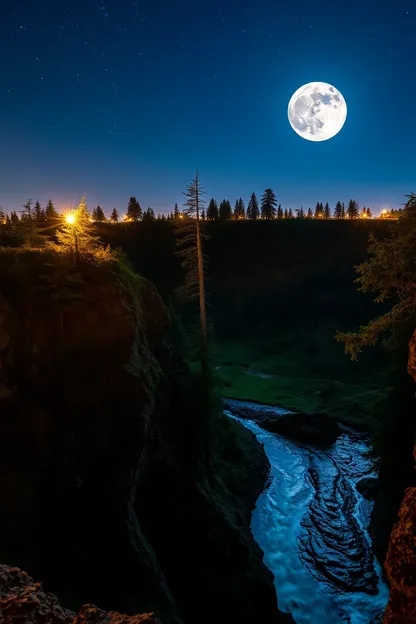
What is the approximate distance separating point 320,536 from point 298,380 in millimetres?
36293

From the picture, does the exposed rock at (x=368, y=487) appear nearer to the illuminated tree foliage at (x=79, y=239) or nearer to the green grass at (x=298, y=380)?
the green grass at (x=298, y=380)

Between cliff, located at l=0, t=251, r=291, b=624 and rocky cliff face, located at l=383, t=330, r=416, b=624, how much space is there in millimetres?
11022

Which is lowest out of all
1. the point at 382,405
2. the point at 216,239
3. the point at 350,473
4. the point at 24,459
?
the point at 350,473

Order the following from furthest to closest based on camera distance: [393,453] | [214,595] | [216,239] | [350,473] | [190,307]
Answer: [216,239]
[190,307]
[350,473]
[393,453]
[214,595]

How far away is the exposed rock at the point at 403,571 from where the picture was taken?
654cm

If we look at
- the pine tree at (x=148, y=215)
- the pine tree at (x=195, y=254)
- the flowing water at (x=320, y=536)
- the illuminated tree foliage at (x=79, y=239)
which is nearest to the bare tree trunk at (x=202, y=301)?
the pine tree at (x=195, y=254)

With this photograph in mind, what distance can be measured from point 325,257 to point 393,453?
8250 cm

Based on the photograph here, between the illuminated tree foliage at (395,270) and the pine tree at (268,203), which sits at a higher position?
the pine tree at (268,203)

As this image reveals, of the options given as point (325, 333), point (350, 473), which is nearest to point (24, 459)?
point (350, 473)

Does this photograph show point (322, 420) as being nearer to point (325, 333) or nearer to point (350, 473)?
point (350, 473)

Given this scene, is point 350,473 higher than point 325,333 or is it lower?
lower

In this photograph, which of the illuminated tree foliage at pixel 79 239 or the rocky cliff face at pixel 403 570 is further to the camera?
the illuminated tree foliage at pixel 79 239

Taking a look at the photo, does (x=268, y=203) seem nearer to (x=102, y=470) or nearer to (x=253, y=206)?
(x=253, y=206)

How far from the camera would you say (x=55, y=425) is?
15.5 m
